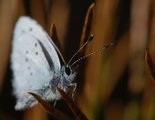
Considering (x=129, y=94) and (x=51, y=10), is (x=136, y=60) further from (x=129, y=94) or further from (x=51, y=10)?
(x=51, y=10)

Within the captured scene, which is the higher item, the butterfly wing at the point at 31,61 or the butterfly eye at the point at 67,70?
the butterfly wing at the point at 31,61

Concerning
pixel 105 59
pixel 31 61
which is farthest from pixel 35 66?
pixel 105 59

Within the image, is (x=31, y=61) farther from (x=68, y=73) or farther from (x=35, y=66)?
(x=68, y=73)

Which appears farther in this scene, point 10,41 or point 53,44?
point 10,41

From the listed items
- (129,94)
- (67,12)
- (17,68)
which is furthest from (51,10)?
(129,94)

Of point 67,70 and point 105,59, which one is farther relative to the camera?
point 105,59

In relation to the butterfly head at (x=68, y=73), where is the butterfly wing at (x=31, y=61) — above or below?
above
